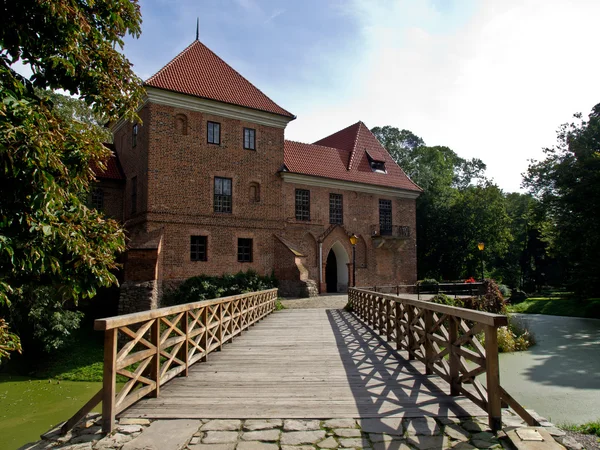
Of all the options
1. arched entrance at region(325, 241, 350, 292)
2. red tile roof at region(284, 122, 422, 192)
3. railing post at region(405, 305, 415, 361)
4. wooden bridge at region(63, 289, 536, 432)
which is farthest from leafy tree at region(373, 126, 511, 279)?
railing post at region(405, 305, 415, 361)

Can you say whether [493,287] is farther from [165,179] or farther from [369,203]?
[165,179]

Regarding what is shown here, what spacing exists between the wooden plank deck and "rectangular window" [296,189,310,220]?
15.5 m

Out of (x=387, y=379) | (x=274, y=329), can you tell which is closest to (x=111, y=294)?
(x=274, y=329)

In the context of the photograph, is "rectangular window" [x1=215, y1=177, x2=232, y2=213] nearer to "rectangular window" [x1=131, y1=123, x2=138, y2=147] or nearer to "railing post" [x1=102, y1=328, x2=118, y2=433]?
"rectangular window" [x1=131, y1=123, x2=138, y2=147]

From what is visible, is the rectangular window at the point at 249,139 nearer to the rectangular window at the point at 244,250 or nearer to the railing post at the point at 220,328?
the rectangular window at the point at 244,250

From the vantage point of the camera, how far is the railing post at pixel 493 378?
139 inches

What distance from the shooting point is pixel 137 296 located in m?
16.5

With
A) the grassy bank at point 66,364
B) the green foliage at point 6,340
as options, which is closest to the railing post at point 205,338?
the green foliage at point 6,340

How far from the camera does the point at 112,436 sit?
3.46m

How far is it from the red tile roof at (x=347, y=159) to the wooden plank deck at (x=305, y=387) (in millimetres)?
16501

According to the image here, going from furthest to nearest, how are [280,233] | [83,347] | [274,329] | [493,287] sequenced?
[280,233]
[493,287]
[83,347]
[274,329]

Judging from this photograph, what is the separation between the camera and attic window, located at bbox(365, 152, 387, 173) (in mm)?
27594

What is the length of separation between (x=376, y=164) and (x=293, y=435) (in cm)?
2554

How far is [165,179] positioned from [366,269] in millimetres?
13086
